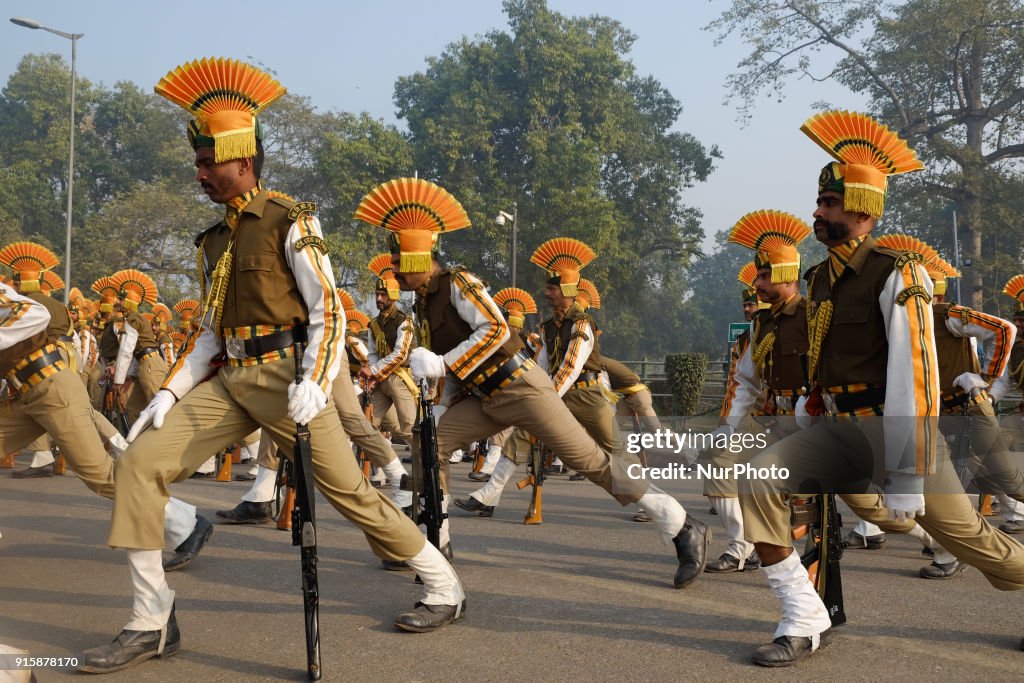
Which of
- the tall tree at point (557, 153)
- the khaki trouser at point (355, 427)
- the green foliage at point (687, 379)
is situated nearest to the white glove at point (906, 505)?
the khaki trouser at point (355, 427)

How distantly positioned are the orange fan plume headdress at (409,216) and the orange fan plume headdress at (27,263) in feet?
20.3

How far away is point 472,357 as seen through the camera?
5832mm

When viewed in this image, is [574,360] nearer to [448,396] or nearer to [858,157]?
[448,396]

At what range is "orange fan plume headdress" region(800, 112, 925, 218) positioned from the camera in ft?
14.8

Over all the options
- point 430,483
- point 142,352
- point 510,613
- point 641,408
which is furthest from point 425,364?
point 641,408

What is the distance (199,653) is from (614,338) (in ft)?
219

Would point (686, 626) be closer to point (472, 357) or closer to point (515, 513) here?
point (472, 357)

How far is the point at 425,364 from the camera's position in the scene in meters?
5.56

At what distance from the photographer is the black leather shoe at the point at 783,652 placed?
439cm

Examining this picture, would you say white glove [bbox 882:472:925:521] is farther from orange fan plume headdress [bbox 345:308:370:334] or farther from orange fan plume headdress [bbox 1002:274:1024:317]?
orange fan plume headdress [bbox 345:308:370:334]

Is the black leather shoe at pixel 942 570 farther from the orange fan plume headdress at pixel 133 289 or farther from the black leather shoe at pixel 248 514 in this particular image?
the orange fan plume headdress at pixel 133 289

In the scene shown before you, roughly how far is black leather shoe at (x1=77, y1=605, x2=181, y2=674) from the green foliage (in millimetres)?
19890

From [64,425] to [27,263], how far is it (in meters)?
5.06

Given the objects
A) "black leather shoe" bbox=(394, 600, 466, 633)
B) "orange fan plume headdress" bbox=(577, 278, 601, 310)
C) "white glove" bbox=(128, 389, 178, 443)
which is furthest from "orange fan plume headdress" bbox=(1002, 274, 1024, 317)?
"white glove" bbox=(128, 389, 178, 443)
